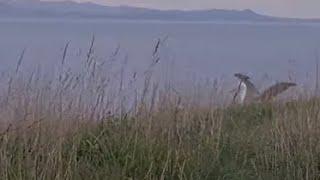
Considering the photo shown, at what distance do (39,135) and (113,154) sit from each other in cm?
48

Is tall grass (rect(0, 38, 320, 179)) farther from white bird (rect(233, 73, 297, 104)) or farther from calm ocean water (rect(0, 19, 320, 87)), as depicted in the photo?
white bird (rect(233, 73, 297, 104))

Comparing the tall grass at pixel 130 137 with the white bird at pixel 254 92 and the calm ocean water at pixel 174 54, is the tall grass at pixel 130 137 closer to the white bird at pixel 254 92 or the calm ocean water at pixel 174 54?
the calm ocean water at pixel 174 54

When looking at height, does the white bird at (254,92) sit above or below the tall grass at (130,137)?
below

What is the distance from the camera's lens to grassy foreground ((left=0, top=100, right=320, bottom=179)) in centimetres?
439

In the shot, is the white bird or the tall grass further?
the white bird

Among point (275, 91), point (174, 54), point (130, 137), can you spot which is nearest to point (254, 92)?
point (275, 91)

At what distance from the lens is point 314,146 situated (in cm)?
504

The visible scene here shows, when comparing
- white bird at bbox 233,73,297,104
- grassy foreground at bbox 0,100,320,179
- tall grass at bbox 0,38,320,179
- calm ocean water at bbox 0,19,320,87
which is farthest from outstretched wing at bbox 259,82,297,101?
grassy foreground at bbox 0,100,320,179

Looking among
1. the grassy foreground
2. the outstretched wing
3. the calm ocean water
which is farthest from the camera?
the calm ocean water

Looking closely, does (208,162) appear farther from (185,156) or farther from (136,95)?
(136,95)

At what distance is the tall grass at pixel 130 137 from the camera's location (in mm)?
4488

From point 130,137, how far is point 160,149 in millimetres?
245

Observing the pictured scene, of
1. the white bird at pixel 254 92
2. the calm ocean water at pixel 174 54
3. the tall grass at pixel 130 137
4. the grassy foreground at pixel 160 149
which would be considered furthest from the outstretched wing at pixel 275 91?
the grassy foreground at pixel 160 149

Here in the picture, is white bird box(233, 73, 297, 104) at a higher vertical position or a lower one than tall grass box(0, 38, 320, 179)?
lower
